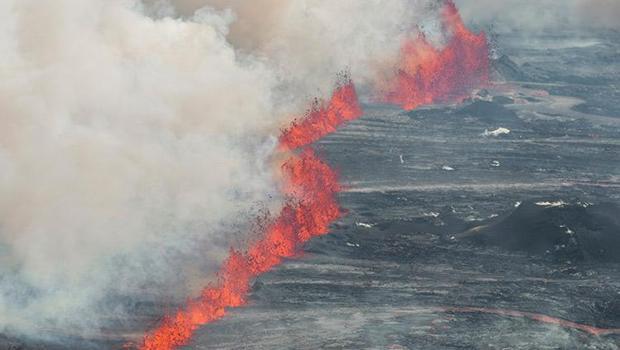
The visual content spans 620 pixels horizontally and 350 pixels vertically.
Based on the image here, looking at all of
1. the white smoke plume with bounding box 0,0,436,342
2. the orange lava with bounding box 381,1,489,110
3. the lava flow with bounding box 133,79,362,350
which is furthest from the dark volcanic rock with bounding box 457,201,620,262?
the orange lava with bounding box 381,1,489,110

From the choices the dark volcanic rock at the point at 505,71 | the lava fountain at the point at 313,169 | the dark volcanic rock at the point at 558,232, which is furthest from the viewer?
the dark volcanic rock at the point at 505,71

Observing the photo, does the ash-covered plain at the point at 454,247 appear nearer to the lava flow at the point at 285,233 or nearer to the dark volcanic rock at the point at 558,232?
the dark volcanic rock at the point at 558,232

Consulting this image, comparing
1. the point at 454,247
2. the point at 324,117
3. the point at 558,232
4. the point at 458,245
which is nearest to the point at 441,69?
the point at 324,117

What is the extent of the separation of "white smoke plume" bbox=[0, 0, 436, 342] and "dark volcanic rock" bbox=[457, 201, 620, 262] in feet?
37.2

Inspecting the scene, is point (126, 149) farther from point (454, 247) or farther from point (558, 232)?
point (558, 232)

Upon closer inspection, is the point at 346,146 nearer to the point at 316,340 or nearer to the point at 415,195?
the point at 415,195

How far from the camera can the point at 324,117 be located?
59875mm

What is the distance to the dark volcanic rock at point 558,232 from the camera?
4025 centimetres

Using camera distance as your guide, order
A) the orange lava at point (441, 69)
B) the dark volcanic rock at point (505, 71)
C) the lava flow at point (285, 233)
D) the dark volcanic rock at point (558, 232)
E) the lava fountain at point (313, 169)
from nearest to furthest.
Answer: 1. the lava flow at point (285, 233)
2. the lava fountain at point (313, 169)
3. the dark volcanic rock at point (558, 232)
4. the orange lava at point (441, 69)
5. the dark volcanic rock at point (505, 71)

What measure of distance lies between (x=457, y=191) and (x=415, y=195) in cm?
263

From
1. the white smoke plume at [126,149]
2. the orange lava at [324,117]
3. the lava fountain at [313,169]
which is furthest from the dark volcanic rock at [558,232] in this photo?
the orange lava at [324,117]

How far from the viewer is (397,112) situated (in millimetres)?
64750

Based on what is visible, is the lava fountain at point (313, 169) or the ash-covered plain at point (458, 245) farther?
the lava fountain at point (313, 169)

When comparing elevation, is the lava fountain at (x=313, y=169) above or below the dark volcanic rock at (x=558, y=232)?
above
